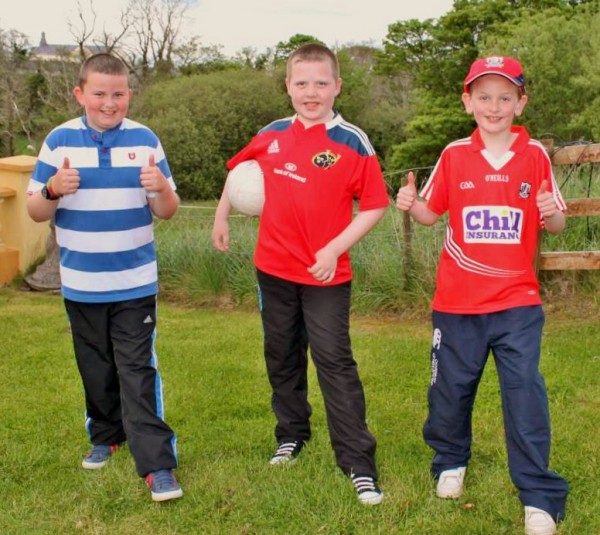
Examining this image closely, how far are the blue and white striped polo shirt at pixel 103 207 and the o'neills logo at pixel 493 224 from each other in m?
1.34

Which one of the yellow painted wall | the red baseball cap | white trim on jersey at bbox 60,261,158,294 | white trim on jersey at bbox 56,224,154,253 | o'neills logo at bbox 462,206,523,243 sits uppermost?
the red baseball cap

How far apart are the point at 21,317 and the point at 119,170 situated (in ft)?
14.5

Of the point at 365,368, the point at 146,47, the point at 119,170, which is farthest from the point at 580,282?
the point at 146,47

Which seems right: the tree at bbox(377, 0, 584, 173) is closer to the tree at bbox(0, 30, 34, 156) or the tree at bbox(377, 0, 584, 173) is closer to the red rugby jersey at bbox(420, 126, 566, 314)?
the tree at bbox(0, 30, 34, 156)

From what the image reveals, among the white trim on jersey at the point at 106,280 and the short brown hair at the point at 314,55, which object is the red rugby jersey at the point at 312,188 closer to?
the short brown hair at the point at 314,55

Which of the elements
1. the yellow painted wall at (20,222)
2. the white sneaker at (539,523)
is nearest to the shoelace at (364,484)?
the white sneaker at (539,523)

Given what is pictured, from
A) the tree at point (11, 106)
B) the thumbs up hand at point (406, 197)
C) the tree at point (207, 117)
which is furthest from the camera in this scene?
the tree at point (11, 106)

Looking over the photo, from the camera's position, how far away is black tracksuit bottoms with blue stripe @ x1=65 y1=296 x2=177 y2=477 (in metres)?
3.74

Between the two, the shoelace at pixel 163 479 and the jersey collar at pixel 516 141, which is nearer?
the jersey collar at pixel 516 141

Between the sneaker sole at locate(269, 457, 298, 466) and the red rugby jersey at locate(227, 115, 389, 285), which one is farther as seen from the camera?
the sneaker sole at locate(269, 457, 298, 466)

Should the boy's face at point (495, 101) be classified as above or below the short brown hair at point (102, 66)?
below

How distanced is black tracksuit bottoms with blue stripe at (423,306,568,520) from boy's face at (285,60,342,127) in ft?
3.34

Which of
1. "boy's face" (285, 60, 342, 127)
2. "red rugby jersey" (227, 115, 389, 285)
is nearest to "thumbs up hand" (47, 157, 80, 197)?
"red rugby jersey" (227, 115, 389, 285)

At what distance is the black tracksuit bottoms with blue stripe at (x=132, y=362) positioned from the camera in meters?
3.74
